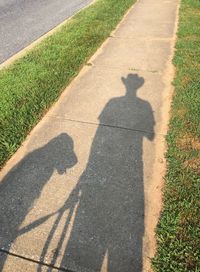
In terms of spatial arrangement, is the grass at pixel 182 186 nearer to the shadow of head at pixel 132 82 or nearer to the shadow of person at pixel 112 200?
the shadow of person at pixel 112 200

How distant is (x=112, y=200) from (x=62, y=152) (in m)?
1.21

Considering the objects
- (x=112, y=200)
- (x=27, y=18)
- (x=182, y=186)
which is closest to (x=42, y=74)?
(x=112, y=200)

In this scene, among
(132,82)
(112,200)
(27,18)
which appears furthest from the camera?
(27,18)

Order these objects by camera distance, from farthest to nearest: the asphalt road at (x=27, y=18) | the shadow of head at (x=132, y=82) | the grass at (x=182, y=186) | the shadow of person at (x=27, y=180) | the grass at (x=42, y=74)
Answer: the asphalt road at (x=27, y=18), the shadow of head at (x=132, y=82), the grass at (x=42, y=74), the shadow of person at (x=27, y=180), the grass at (x=182, y=186)

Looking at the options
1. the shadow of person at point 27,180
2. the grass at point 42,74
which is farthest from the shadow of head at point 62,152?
the grass at point 42,74

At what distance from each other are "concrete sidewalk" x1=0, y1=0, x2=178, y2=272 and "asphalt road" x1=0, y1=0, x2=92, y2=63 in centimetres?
329

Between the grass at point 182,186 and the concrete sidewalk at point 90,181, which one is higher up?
the grass at point 182,186

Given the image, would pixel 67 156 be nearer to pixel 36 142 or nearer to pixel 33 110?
pixel 36 142

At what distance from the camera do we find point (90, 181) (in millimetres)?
4238

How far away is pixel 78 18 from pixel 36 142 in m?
7.94

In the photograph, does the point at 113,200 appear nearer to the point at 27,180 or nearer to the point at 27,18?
the point at 27,180

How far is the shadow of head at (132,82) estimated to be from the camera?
661 cm

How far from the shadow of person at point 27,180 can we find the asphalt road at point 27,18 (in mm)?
4325

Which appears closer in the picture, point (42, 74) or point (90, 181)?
point (90, 181)
